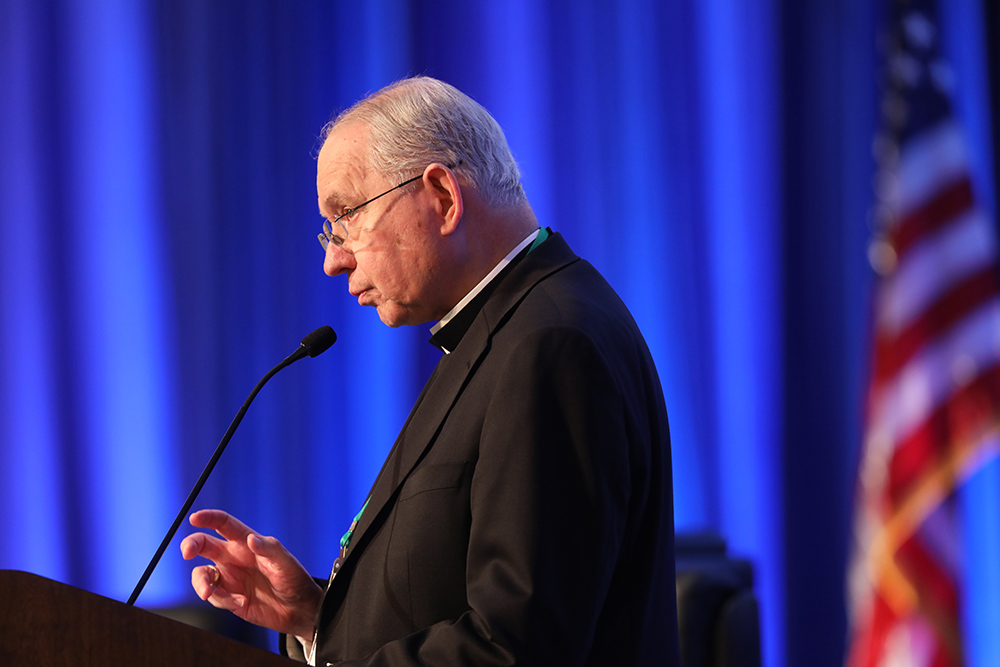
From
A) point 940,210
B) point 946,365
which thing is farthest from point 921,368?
point 940,210

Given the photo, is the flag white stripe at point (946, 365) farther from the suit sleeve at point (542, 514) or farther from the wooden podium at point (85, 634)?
the wooden podium at point (85, 634)

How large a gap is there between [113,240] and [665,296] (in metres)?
1.38

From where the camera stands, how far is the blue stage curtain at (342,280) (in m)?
2.20

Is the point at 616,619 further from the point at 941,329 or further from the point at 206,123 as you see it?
the point at 206,123

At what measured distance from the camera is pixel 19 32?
222 cm

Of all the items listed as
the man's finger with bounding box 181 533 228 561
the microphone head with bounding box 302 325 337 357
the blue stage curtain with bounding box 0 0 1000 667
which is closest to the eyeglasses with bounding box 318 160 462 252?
the microphone head with bounding box 302 325 337 357

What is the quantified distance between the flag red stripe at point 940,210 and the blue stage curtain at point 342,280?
4.7 inches

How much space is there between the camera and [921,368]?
2.18 meters

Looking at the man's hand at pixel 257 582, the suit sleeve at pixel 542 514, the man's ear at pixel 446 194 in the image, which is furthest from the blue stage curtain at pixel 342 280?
the suit sleeve at pixel 542 514

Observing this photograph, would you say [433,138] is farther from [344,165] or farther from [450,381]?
[450,381]

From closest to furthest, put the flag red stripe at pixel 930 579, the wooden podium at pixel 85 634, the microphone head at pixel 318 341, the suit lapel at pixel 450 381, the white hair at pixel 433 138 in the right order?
the wooden podium at pixel 85 634 → the suit lapel at pixel 450 381 → the white hair at pixel 433 138 → the microphone head at pixel 318 341 → the flag red stripe at pixel 930 579

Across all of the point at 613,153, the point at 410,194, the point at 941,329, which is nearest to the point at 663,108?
the point at 613,153

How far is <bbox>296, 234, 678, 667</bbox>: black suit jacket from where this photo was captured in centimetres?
94

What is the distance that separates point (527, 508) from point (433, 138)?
0.55 metres
